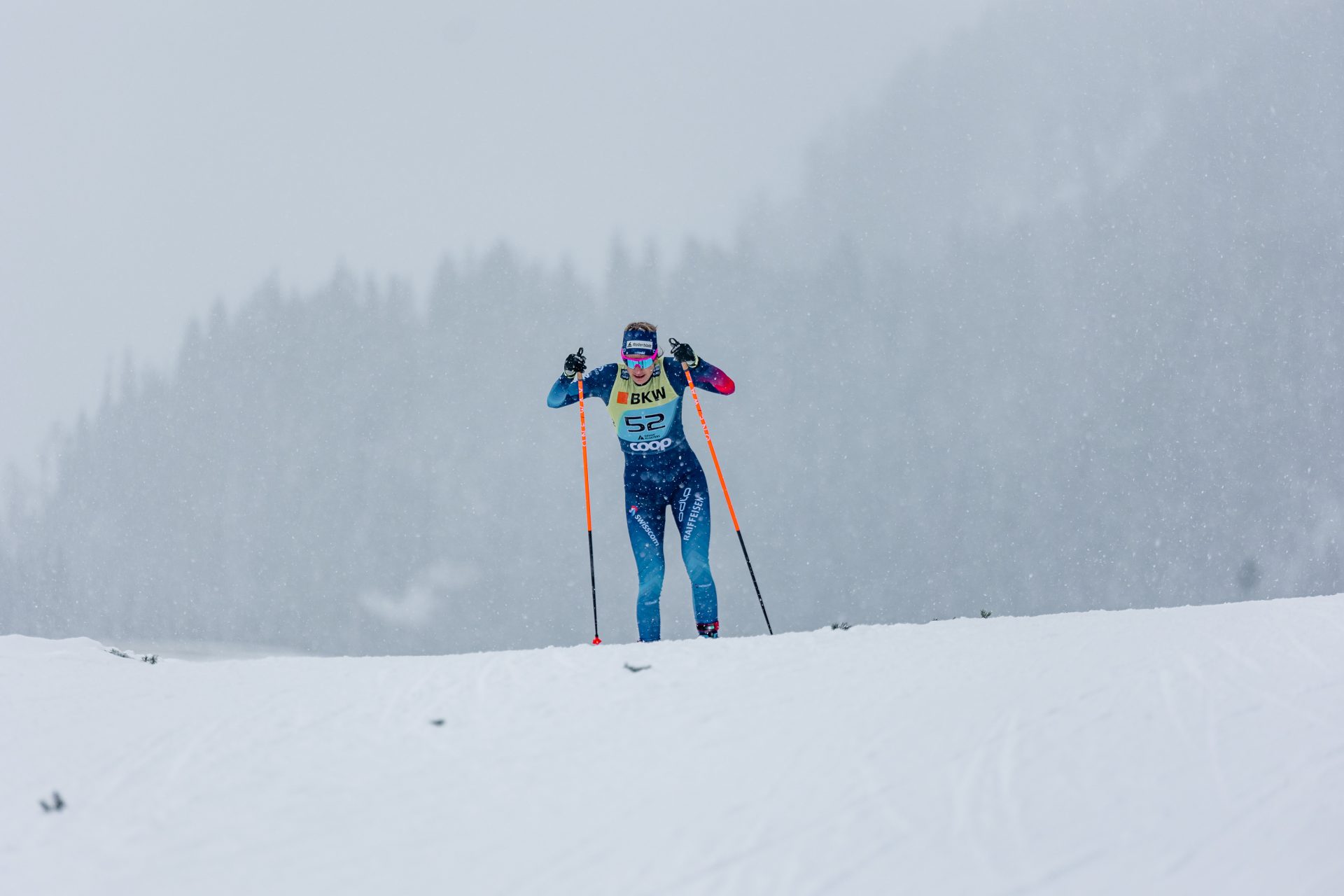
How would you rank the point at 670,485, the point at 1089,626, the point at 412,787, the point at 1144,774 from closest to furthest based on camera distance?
1. the point at 1144,774
2. the point at 412,787
3. the point at 1089,626
4. the point at 670,485

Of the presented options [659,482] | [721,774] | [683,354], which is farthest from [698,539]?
[721,774]

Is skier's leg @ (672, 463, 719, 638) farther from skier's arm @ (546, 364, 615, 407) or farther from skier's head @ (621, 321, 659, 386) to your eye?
skier's arm @ (546, 364, 615, 407)

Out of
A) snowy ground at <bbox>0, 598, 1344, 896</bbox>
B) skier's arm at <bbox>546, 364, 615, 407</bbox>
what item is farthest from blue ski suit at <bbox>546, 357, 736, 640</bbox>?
snowy ground at <bbox>0, 598, 1344, 896</bbox>

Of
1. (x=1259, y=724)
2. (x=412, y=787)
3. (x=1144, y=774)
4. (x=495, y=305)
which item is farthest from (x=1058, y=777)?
(x=495, y=305)

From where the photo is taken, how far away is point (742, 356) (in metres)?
50.8

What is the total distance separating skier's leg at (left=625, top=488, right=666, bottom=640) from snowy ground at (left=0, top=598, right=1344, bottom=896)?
7.24ft

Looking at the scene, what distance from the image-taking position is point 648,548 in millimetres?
7965

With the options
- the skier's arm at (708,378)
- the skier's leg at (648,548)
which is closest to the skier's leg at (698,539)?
the skier's leg at (648,548)

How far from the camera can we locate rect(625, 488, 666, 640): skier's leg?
769 centimetres

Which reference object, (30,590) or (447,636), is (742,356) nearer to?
(447,636)

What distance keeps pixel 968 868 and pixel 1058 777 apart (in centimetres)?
74

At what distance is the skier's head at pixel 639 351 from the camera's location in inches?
324

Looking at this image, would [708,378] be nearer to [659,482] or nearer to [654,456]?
[654,456]

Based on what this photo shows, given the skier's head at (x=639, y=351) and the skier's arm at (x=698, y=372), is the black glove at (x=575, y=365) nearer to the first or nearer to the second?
the skier's head at (x=639, y=351)
